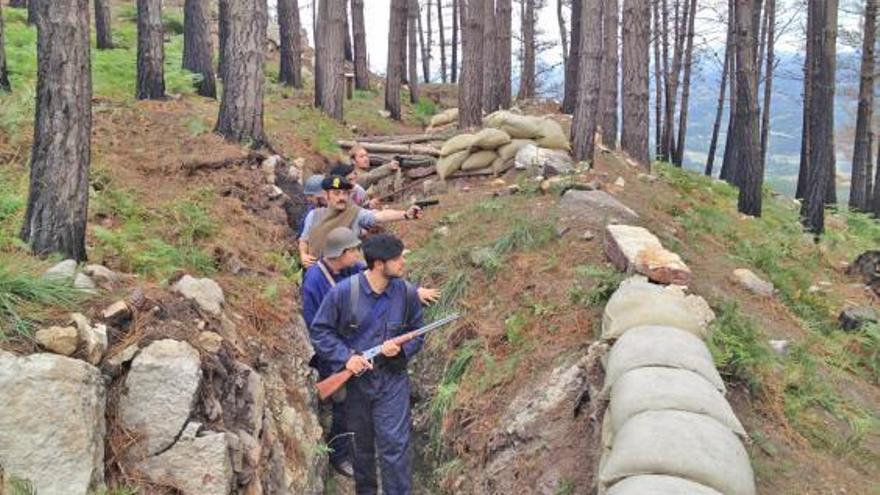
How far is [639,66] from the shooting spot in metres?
13.8

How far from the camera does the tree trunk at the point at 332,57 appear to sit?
15602mm

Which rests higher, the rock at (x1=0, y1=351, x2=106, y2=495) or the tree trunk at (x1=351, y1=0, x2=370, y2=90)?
the tree trunk at (x1=351, y1=0, x2=370, y2=90)

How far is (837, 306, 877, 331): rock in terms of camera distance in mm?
8195

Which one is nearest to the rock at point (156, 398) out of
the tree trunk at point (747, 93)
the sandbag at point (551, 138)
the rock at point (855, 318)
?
the rock at point (855, 318)

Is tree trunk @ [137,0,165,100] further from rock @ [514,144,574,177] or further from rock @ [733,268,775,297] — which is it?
rock @ [733,268,775,297]

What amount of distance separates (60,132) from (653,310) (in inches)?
174

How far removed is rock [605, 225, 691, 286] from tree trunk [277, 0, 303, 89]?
14.1 meters

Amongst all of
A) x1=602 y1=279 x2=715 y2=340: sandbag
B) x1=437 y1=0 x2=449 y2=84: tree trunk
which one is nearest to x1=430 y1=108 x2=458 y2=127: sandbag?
x1=602 y1=279 x2=715 y2=340: sandbag

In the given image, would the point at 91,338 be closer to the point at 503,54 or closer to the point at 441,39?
the point at 503,54

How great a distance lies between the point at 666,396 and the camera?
4.02 meters

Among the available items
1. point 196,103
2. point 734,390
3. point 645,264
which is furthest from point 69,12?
point 196,103

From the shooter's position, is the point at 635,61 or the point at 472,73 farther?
the point at 472,73

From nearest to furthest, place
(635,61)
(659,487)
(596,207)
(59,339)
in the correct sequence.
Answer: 1. (659,487)
2. (59,339)
3. (596,207)
4. (635,61)

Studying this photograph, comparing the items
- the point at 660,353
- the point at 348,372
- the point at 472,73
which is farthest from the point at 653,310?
the point at 472,73
